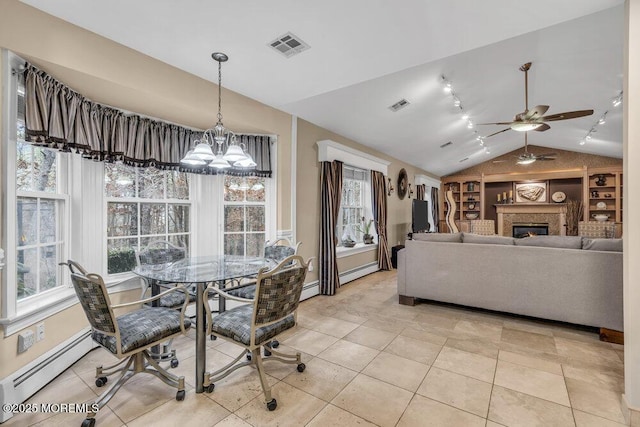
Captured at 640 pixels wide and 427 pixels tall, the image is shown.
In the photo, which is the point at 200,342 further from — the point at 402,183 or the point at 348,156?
the point at 402,183

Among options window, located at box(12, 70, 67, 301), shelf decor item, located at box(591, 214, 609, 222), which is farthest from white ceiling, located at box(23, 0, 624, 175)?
shelf decor item, located at box(591, 214, 609, 222)

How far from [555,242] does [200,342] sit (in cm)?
357

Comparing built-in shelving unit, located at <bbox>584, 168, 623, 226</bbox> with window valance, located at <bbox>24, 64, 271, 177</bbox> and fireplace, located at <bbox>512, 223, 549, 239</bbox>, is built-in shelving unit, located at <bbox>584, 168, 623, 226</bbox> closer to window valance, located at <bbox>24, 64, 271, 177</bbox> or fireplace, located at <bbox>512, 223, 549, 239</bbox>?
fireplace, located at <bbox>512, 223, 549, 239</bbox>

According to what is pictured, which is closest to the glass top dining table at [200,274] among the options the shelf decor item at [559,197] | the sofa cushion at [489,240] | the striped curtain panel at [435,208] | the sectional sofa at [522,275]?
the sectional sofa at [522,275]

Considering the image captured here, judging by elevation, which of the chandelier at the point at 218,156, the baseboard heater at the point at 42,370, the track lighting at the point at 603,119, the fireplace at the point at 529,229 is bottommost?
the baseboard heater at the point at 42,370

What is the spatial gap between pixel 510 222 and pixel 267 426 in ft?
31.9

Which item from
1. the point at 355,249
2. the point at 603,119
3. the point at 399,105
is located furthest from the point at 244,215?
the point at 603,119

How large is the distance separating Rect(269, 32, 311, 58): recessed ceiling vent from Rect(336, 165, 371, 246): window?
295 cm

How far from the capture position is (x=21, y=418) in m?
1.74

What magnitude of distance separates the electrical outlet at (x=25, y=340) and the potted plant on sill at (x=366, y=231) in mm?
4759

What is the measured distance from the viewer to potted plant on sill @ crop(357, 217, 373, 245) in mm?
5805

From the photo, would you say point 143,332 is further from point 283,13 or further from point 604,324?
point 604,324

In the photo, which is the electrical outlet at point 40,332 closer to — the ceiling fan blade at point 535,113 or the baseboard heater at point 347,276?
the baseboard heater at point 347,276

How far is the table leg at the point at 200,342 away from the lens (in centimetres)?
200
